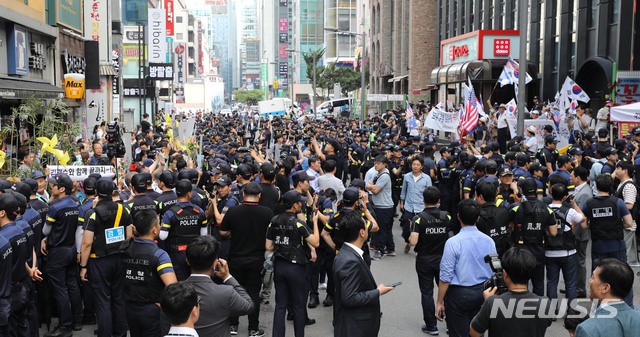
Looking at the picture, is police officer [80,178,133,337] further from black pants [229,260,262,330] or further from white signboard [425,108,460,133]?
white signboard [425,108,460,133]

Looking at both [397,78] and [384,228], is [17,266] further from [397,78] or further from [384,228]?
[397,78]

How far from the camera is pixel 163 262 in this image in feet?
20.6

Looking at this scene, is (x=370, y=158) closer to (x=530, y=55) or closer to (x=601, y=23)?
(x=601, y=23)

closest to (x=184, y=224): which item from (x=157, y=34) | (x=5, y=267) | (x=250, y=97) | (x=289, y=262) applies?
(x=289, y=262)

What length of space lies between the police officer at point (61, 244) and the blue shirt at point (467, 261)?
4326mm

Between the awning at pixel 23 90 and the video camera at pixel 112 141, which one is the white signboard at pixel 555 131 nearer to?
the video camera at pixel 112 141

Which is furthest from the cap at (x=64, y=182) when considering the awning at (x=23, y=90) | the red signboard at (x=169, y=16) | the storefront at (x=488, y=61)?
the red signboard at (x=169, y=16)

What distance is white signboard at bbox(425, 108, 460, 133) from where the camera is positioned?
70.9 ft

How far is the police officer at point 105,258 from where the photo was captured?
780 cm

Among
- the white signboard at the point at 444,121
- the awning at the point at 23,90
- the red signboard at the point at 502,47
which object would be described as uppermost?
the red signboard at the point at 502,47

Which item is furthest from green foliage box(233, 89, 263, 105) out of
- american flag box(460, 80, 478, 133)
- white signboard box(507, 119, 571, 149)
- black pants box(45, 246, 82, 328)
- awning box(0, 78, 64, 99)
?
black pants box(45, 246, 82, 328)

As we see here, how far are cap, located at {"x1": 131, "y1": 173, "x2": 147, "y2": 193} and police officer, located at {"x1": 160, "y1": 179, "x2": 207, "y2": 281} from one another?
0.69 metres

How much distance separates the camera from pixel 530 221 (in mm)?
8570

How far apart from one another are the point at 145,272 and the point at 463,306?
117 inches
